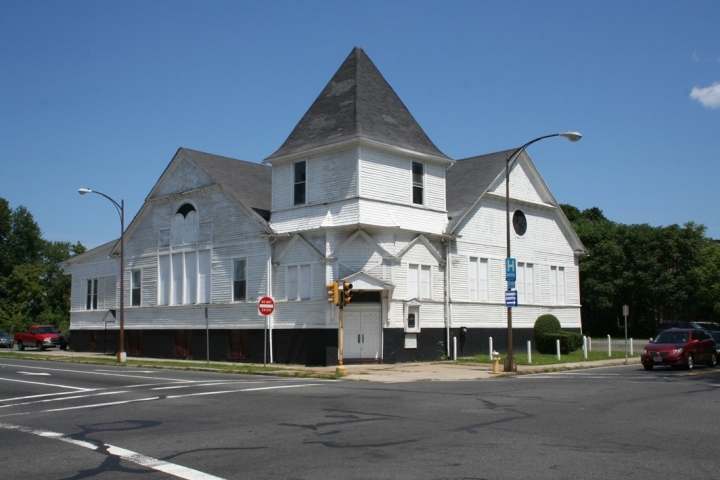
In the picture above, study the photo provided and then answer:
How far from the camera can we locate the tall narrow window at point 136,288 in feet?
133

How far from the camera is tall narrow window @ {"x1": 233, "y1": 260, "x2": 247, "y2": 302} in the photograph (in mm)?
34031

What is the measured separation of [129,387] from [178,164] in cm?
2030

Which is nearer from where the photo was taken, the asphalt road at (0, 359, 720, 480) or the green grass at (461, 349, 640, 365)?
the asphalt road at (0, 359, 720, 480)

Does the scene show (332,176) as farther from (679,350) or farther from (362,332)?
(679,350)

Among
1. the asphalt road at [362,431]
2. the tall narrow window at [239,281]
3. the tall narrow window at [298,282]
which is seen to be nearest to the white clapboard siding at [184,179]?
the tall narrow window at [239,281]

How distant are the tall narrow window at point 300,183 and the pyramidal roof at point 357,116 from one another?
0.78 metres

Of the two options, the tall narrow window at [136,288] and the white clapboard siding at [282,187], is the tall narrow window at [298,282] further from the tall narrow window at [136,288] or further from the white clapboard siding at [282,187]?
the tall narrow window at [136,288]

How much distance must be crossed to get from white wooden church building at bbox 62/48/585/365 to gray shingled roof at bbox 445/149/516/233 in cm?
11

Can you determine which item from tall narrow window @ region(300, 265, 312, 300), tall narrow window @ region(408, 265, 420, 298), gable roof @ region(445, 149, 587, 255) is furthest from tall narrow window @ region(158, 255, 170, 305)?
gable roof @ region(445, 149, 587, 255)

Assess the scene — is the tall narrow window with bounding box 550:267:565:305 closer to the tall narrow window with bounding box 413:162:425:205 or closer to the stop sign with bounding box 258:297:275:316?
the tall narrow window with bounding box 413:162:425:205

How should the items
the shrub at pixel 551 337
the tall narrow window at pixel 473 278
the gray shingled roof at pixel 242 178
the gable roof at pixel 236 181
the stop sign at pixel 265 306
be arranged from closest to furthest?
the stop sign at pixel 265 306 < the gable roof at pixel 236 181 < the tall narrow window at pixel 473 278 < the gray shingled roof at pixel 242 178 < the shrub at pixel 551 337

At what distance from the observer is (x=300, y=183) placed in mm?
32312

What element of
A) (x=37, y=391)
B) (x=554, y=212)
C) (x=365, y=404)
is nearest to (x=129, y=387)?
(x=37, y=391)

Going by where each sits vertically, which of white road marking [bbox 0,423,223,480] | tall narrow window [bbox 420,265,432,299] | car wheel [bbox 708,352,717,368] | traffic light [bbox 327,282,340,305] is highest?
tall narrow window [bbox 420,265,432,299]
